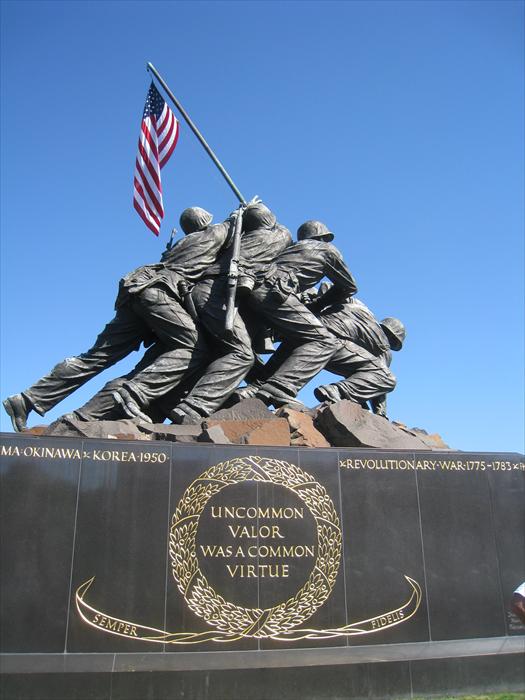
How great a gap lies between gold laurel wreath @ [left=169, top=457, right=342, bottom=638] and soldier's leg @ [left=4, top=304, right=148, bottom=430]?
3216 millimetres

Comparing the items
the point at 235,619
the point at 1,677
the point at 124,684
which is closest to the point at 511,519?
the point at 235,619

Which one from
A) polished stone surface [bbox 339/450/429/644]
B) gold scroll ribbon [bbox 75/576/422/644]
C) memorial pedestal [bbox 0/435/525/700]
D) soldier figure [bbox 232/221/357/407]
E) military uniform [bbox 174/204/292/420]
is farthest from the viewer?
soldier figure [bbox 232/221/357/407]

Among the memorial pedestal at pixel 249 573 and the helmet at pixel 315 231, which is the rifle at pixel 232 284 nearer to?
the helmet at pixel 315 231

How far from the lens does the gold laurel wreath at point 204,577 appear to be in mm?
6156

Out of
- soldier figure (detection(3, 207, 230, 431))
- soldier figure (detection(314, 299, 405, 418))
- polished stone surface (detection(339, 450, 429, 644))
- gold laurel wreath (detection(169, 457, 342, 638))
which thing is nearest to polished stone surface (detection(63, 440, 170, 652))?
gold laurel wreath (detection(169, 457, 342, 638))

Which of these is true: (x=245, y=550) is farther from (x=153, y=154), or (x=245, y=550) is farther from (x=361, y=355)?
(x=153, y=154)

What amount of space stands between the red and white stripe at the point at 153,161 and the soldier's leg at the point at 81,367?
7.77 feet

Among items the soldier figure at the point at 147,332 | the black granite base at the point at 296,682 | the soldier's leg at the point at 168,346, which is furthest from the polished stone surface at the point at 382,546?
the soldier figure at the point at 147,332

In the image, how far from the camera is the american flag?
11102 millimetres

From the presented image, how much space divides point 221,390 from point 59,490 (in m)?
2.74

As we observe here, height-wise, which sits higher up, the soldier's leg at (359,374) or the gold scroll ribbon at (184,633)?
the soldier's leg at (359,374)

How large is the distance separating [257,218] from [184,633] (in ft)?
20.7

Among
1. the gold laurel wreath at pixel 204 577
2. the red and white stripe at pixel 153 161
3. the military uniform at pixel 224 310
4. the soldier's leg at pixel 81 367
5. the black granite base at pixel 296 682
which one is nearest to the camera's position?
the black granite base at pixel 296 682

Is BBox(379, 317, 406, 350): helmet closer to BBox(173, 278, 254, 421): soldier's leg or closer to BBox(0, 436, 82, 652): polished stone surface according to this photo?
BBox(173, 278, 254, 421): soldier's leg
